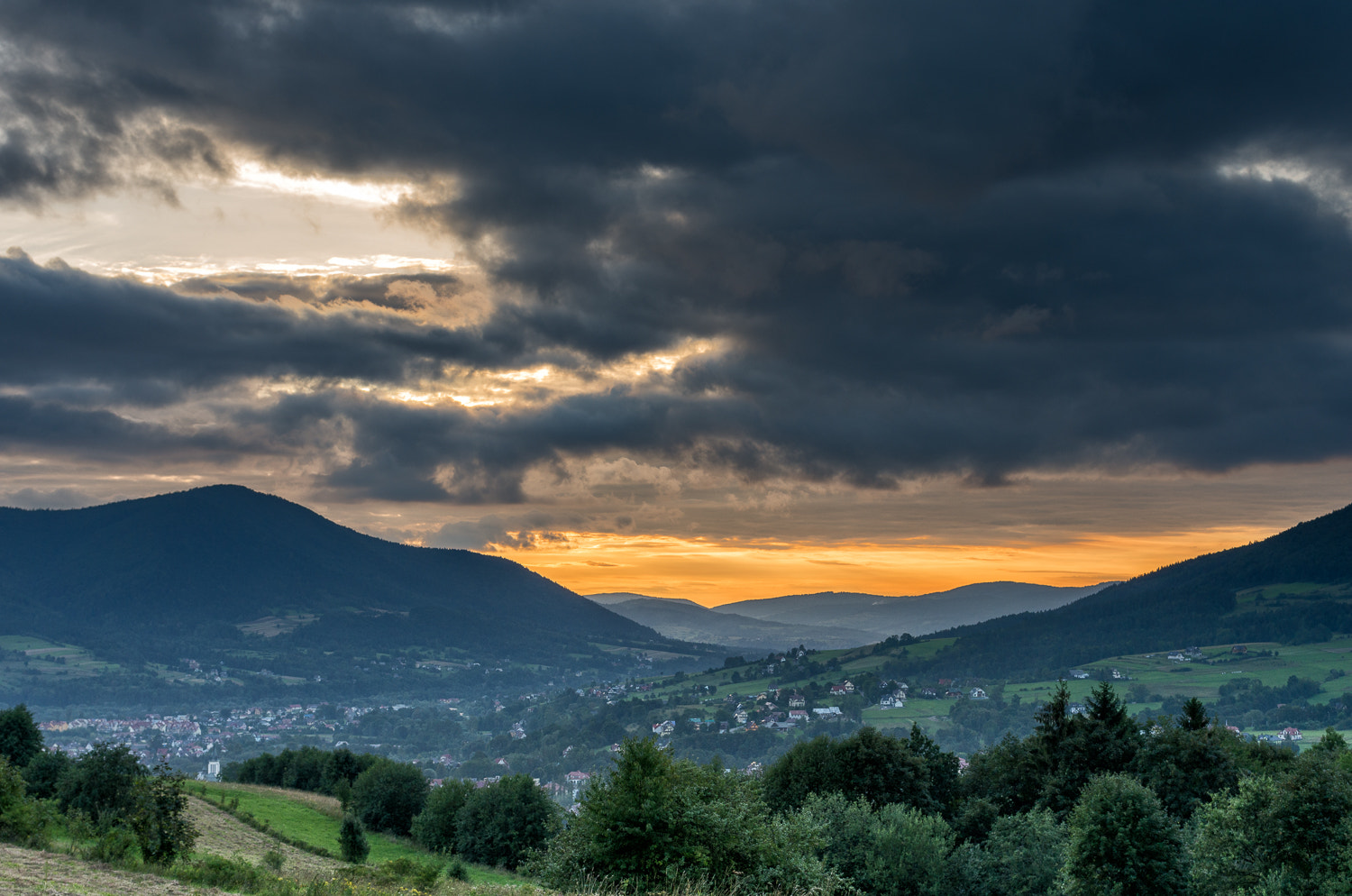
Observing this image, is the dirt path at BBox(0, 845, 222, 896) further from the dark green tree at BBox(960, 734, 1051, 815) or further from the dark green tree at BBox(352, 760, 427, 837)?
the dark green tree at BBox(960, 734, 1051, 815)

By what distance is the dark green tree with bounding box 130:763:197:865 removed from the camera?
29525 mm

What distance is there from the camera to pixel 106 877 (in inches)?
953

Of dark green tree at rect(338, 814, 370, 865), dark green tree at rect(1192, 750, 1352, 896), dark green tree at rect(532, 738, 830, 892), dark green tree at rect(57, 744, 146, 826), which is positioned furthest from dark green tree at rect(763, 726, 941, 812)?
dark green tree at rect(57, 744, 146, 826)

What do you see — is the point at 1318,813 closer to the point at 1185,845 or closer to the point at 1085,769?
the point at 1185,845

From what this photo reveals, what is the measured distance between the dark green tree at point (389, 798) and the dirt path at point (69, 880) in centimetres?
5839

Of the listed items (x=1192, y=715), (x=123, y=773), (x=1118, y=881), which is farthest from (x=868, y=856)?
(x=1192, y=715)

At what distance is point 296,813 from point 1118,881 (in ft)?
196

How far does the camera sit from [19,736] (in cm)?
6600

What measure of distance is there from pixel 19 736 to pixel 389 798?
30.3m

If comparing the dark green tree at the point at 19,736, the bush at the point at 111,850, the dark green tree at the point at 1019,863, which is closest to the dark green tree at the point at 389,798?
the dark green tree at the point at 19,736

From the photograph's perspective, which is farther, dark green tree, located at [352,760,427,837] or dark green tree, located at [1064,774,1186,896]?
dark green tree, located at [352,760,427,837]

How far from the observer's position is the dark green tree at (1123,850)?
42.2m

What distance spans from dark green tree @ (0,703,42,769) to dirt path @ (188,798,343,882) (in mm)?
14958

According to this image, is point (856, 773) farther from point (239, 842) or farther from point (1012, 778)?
point (239, 842)
